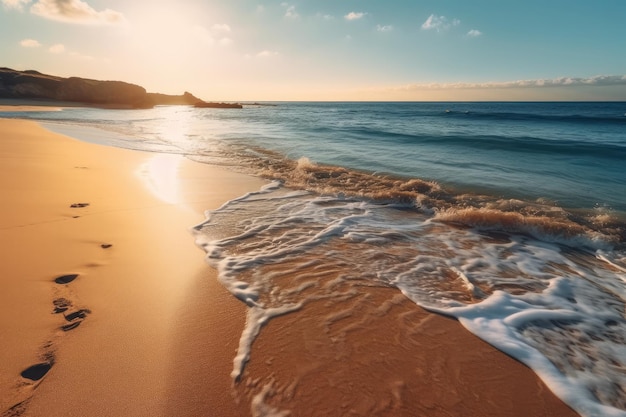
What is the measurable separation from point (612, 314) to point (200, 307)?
4304mm

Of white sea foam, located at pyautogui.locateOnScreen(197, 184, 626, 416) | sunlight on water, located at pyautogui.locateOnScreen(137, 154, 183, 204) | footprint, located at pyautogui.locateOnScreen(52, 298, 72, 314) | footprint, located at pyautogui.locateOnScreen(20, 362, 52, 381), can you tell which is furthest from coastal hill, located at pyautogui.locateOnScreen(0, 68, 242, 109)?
footprint, located at pyautogui.locateOnScreen(20, 362, 52, 381)

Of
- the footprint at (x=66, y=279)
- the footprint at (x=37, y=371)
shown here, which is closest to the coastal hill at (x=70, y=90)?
the footprint at (x=66, y=279)

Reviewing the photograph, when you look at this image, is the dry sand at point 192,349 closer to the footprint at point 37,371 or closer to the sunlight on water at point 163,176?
the footprint at point 37,371

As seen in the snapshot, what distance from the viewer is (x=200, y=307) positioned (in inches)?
119

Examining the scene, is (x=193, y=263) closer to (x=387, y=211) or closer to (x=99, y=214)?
(x=99, y=214)

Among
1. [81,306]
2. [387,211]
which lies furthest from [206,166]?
[81,306]

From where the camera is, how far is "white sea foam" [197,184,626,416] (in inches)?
104

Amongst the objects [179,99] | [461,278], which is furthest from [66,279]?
[179,99]

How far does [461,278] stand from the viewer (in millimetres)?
3891

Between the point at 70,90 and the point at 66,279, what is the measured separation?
77.2m

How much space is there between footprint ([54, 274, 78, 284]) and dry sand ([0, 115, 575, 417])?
0.16 feet

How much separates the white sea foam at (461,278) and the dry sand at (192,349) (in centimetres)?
20

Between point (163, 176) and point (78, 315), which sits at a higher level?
point (163, 176)

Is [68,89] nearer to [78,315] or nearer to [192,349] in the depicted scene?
[78,315]
